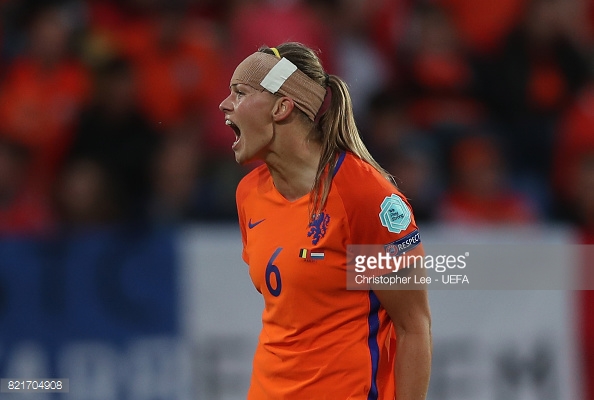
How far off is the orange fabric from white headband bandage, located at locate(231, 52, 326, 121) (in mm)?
3395

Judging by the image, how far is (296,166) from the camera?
3336 mm

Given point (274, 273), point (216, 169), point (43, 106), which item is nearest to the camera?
point (274, 273)

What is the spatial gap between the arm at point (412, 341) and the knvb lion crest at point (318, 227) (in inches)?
9.8

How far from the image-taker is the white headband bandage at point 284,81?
11.0ft

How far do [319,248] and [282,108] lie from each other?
1.66 ft

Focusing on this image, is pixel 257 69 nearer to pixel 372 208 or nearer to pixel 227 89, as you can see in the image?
pixel 372 208

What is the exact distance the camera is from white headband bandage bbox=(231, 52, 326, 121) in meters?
3.34

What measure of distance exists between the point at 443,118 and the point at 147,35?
7.27 feet

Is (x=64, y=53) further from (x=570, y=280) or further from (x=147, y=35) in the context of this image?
(x=570, y=280)

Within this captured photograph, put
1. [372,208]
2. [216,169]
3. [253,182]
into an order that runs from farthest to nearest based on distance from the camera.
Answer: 1. [216,169]
2. [253,182]
3. [372,208]

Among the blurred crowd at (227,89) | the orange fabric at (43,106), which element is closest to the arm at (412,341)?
the blurred crowd at (227,89)

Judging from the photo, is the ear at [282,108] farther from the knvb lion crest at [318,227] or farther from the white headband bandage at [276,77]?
the knvb lion crest at [318,227]

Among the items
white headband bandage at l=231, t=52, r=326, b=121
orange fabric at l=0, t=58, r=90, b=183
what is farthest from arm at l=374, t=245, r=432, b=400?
orange fabric at l=0, t=58, r=90, b=183

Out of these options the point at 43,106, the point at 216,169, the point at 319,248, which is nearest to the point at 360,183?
the point at 319,248
